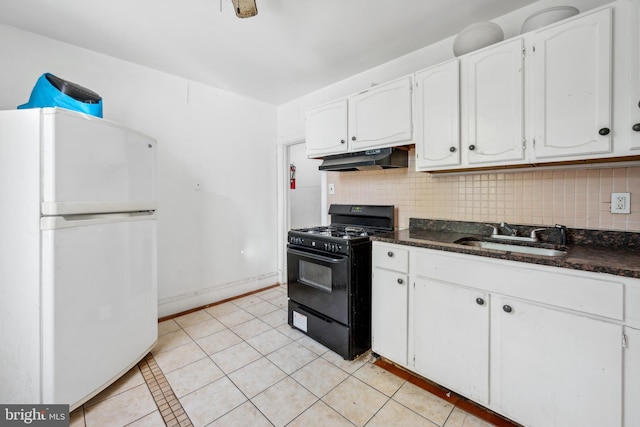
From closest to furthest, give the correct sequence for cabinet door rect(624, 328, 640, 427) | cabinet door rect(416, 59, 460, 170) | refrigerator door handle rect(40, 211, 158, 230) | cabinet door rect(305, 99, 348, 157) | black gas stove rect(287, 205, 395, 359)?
cabinet door rect(624, 328, 640, 427), refrigerator door handle rect(40, 211, 158, 230), cabinet door rect(416, 59, 460, 170), black gas stove rect(287, 205, 395, 359), cabinet door rect(305, 99, 348, 157)

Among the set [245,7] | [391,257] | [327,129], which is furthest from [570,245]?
[245,7]

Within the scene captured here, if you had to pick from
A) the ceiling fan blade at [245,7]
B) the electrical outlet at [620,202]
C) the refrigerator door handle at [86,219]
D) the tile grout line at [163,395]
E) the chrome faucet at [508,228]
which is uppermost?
the ceiling fan blade at [245,7]

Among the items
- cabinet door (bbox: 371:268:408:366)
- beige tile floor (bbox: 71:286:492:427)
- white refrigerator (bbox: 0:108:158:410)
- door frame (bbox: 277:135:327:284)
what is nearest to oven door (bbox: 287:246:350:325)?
cabinet door (bbox: 371:268:408:366)

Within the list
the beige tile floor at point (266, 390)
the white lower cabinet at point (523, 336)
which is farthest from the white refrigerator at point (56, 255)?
the white lower cabinet at point (523, 336)

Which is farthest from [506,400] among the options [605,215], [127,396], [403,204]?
[127,396]

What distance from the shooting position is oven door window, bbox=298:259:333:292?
2.13 m

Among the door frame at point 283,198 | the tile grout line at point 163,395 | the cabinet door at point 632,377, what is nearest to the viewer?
the cabinet door at point 632,377

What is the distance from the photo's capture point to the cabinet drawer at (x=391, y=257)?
178cm

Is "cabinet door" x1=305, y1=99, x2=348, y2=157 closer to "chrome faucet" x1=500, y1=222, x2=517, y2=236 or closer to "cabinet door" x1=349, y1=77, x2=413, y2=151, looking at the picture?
"cabinet door" x1=349, y1=77, x2=413, y2=151

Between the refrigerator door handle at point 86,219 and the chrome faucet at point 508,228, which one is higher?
the refrigerator door handle at point 86,219

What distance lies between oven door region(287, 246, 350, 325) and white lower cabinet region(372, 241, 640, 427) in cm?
36

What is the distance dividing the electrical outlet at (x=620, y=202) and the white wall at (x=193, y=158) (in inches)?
122

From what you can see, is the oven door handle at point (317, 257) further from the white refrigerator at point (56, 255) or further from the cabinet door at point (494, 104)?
the white refrigerator at point (56, 255)

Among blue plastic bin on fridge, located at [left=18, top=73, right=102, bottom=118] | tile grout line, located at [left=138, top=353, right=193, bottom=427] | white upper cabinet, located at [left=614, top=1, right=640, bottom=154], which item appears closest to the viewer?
white upper cabinet, located at [left=614, top=1, right=640, bottom=154]
